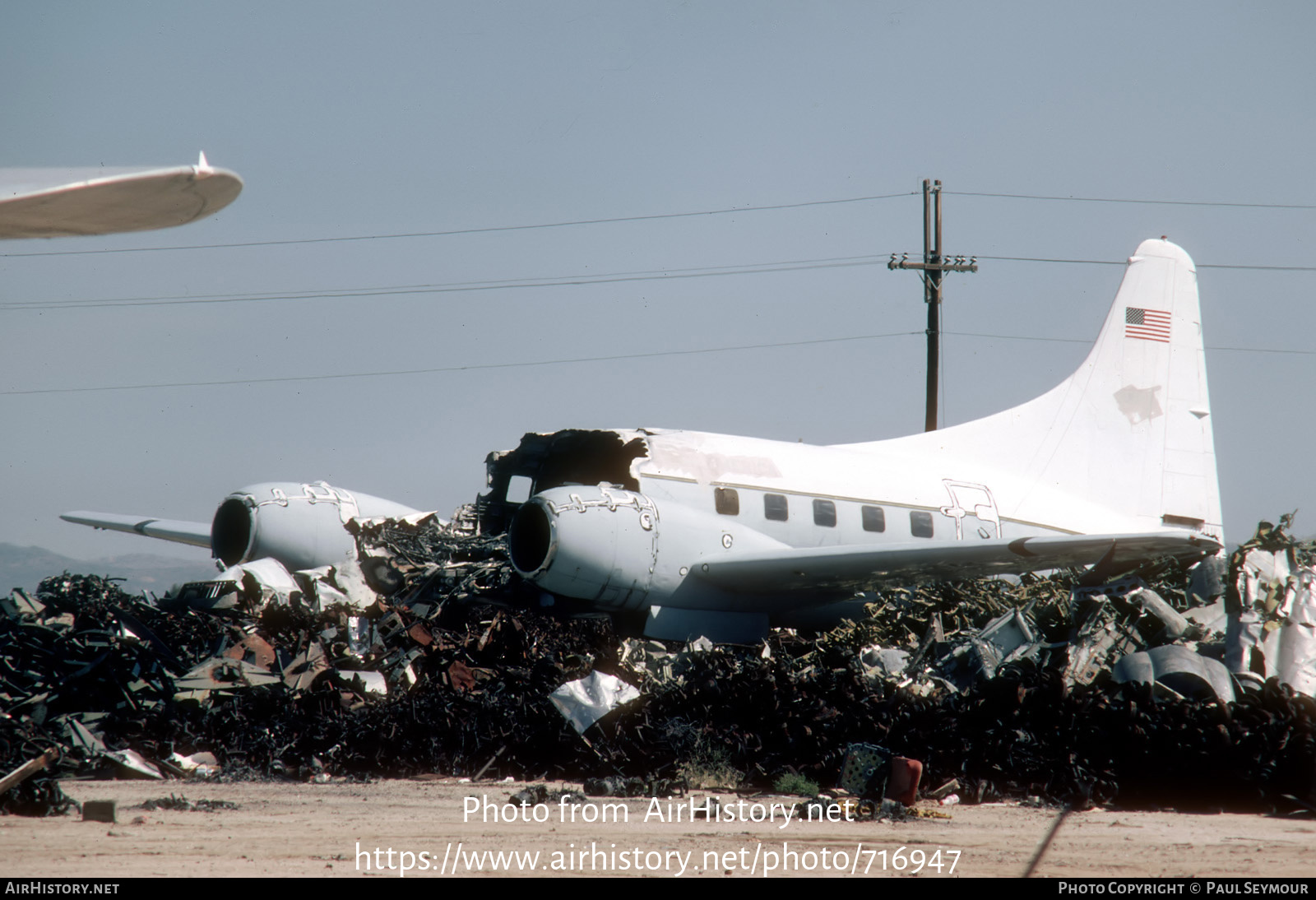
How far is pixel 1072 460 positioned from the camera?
19938 mm

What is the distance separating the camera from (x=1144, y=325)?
21.0 meters

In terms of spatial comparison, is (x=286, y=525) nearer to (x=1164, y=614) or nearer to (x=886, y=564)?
(x=886, y=564)

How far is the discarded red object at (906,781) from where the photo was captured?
24.8 ft

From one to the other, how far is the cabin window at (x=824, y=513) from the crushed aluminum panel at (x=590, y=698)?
652cm

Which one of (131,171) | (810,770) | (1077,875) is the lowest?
(810,770)

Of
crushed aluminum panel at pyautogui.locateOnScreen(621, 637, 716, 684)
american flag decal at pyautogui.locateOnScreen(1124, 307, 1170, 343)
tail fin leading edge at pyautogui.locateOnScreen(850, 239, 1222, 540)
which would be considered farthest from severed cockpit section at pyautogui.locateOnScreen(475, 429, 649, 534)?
american flag decal at pyautogui.locateOnScreen(1124, 307, 1170, 343)

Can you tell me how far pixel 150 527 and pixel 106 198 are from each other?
17.9 m

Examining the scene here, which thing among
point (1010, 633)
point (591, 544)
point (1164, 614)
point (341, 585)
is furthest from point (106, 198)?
point (341, 585)

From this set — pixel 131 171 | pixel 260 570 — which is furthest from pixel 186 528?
pixel 131 171

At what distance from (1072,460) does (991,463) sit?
2.08 m

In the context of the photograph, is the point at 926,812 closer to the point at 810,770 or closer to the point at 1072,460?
the point at 810,770

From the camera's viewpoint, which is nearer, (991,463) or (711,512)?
(711,512)

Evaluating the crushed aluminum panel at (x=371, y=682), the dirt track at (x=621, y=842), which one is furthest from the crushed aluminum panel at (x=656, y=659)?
the dirt track at (x=621, y=842)

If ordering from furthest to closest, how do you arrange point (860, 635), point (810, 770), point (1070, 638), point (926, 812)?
point (860, 635), point (1070, 638), point (810, 770), point (926, 812)
